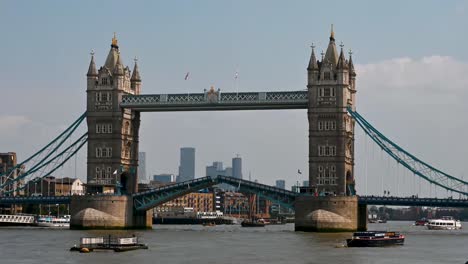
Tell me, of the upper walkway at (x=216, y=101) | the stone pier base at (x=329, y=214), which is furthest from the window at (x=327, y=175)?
the upper walkway at (x=216, y=101)

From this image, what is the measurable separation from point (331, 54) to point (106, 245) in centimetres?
6317

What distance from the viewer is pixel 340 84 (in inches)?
5901

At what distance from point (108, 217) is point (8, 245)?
4080cm

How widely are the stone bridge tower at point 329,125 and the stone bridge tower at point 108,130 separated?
98.8 feet

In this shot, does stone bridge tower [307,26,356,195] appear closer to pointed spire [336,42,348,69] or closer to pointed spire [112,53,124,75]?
pointed spire [336,42,348,69]

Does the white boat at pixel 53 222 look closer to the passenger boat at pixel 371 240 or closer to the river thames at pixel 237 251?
the river thames at pixel 237 251

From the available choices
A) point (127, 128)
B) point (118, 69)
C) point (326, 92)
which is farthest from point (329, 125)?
point (118, 69)

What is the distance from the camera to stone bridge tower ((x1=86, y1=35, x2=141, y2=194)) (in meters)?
160

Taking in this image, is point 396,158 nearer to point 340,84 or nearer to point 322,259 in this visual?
point 340,84

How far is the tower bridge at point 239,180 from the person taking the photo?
5728 inches

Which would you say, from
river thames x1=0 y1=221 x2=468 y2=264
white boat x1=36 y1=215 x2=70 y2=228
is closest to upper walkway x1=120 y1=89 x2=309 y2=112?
river thames x1=0 y1=221 x2=468 y2=264

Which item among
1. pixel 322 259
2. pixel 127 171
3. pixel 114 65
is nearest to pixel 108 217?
pixel 127 171

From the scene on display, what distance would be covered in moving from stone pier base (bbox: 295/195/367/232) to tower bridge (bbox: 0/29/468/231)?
0.14 metres

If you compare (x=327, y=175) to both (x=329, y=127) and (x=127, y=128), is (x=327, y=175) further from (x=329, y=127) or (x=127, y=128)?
(x=127, y=128)
